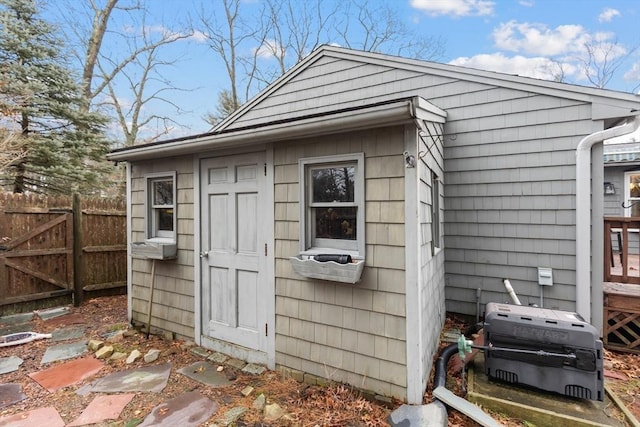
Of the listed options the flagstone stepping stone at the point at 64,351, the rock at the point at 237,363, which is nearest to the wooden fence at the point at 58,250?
the flagstone stepping stone at the point at 64,351

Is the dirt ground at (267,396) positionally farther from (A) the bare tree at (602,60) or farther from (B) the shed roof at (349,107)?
(A) the bare tree at (602,60)

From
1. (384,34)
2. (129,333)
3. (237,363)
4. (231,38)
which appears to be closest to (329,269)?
(237,363)

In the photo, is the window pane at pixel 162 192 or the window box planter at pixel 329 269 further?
the window pane at pixel 162 192

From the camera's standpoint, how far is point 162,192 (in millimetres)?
4523

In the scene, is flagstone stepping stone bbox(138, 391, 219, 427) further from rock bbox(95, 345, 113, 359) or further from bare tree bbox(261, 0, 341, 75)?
bare tree bbox(261, 0, 341, 75)

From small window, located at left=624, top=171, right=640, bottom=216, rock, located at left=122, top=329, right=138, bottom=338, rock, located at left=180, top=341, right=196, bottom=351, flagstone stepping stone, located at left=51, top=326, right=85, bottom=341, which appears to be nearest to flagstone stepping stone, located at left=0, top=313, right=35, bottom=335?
flagstone stepping stone, located at left=51, top=326, right=85, bottom=341

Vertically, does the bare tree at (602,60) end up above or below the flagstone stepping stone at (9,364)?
above

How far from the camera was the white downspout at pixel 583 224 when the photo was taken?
3818 millimetres

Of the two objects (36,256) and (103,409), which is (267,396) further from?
(36,256)

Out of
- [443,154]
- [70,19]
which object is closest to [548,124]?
[443,154]

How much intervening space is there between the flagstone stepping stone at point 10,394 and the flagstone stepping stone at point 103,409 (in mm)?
734

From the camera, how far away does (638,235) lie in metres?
7.26

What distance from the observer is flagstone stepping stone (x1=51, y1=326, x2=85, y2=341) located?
440 centimetres

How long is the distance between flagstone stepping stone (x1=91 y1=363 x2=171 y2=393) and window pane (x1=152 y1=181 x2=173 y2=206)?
205 centimetres
